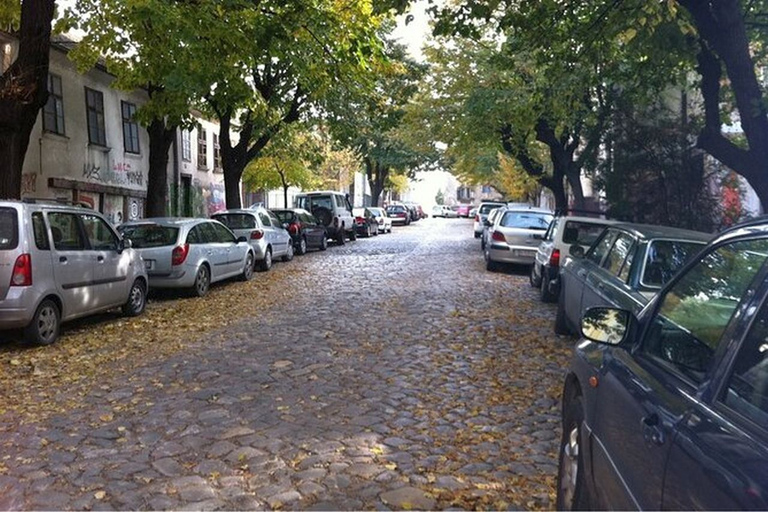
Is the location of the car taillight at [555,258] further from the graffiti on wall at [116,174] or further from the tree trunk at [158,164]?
the graffiti on wall at [116,174]

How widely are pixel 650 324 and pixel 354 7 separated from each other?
1197 cm

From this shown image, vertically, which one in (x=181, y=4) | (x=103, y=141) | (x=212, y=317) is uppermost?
(x=181, y=4)

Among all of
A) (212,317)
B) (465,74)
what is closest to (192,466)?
(212,317)

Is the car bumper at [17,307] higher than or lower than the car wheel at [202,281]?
higher

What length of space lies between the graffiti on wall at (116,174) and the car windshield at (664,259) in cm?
1686

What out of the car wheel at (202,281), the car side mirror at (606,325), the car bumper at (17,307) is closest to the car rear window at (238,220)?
the car wheel at (202,281)

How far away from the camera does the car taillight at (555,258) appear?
36.1 ft

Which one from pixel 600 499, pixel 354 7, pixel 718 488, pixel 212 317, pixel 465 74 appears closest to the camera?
pixel 718 488

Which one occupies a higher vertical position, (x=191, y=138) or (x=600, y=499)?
(x=191, y=138)

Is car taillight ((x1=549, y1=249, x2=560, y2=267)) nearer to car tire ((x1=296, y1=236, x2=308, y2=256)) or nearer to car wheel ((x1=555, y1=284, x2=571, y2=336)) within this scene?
car wheel ((x1=555, y1=284, x2=571, y2=336))

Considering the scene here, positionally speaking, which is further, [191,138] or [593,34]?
[191,138]

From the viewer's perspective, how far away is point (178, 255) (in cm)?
1153

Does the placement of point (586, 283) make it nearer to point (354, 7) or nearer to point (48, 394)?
point (48, 394)

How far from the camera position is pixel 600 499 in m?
2.78
